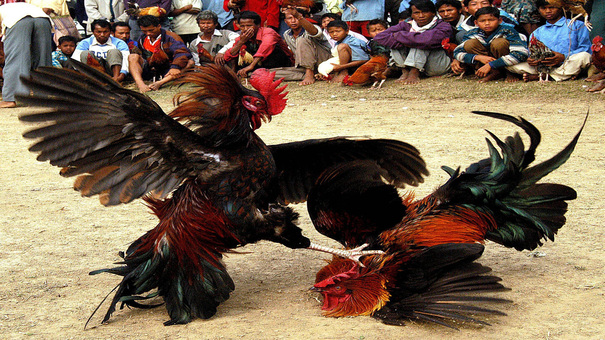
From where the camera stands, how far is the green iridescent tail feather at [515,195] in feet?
10.8

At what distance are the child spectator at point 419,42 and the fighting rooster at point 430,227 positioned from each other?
22.4 feet

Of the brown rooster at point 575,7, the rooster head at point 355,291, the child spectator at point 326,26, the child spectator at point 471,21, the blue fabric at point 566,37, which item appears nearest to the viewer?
the rooster head at point 355,291

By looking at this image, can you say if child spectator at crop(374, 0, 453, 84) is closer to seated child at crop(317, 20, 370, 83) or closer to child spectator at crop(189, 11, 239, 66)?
seated child at crop(317, 20, 370, 83)

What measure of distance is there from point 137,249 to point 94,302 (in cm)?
40

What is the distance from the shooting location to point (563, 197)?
3373 millimetres

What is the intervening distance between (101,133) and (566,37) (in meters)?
7.88

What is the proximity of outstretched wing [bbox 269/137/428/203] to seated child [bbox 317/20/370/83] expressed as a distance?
7.15 metres

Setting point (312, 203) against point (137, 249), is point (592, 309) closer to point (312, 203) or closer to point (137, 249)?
point (312, 203)

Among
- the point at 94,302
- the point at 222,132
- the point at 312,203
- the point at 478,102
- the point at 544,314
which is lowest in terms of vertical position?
the point at 478,102

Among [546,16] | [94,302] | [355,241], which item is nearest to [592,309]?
[355,241]

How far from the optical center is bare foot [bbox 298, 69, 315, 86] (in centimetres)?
1111

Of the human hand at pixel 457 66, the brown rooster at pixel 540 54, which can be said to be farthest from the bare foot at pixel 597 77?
the human hand at pixel 457 66

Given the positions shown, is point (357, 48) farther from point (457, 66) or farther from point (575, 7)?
point (575, 7)

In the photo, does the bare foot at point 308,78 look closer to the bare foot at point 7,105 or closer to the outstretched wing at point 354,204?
the bare foot at point 7,105
